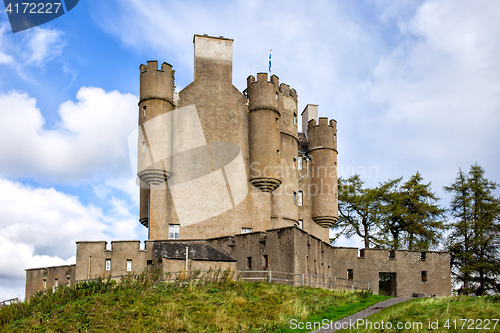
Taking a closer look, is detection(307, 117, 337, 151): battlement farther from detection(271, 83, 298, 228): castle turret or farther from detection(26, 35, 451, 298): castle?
detection(26, 35, 451, 298): castle

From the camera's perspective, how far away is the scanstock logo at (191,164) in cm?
3600

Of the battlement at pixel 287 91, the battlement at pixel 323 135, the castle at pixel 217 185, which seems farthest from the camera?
the battlement at pixel 323 135

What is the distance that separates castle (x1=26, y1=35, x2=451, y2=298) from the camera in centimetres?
3259

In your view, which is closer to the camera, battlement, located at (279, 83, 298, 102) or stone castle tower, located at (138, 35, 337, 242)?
stone castle tower, located at (138, 35, 337, 242)

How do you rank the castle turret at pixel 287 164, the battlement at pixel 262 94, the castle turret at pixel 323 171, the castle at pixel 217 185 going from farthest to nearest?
the castle turret at pixel 323 171 → the castle turret at pixel 287 164 → the battlement at pixel 262 94 → the castle at pixel 217 185

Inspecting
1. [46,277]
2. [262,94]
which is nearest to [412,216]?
[262,94]

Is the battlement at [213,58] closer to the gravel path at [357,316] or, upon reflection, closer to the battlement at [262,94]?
the battlement at [262,94]

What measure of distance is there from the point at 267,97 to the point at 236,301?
22.5m

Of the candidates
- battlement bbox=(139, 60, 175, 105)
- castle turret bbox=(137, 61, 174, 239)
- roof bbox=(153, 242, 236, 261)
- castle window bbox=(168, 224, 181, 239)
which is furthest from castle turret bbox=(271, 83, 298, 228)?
battlement bbox=(139, 60, 175, 105)

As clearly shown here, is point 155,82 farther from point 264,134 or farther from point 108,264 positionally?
point 108,264

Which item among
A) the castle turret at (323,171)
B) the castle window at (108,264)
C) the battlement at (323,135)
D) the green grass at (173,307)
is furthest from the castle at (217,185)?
the green grass at (173,307)

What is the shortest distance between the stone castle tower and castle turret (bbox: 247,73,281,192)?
8cm

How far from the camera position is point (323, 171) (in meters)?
45.1

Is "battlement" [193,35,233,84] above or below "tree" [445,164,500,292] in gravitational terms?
above
